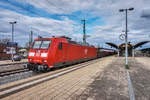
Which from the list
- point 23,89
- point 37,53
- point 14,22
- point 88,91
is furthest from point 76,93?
point 14,22

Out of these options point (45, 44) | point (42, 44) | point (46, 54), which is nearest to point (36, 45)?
point (42, 44)

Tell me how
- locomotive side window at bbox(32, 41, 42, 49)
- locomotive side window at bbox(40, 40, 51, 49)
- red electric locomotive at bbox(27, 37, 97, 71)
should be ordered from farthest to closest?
locomotive side window at bbox(32, 41, 42, 49) < locomotive side window at bbox(40, 40, 51, 49) < red electric locomotive at bbox(27, 37, 97, 71)

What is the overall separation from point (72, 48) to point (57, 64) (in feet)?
11.8

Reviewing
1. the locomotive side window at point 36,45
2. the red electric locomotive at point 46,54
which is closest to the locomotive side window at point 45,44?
the red electric locomotive at point 46,54

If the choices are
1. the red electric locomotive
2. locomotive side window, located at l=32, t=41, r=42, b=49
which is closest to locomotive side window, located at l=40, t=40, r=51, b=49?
the red electric locomotive

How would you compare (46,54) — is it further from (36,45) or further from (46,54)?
(36,45)

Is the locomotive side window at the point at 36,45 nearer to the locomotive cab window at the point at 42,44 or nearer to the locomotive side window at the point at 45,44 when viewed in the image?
the locomotive cab window at the point at 42,44

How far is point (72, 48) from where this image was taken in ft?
41.9

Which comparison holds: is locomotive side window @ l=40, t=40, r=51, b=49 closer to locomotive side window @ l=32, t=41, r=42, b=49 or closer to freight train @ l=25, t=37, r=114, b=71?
freight train @ l=25, t=37, r=114, b=71

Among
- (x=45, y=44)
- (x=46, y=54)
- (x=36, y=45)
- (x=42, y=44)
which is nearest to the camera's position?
(x=46, y=54)

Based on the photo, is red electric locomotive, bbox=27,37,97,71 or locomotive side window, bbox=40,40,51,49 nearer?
red electric locomotive, bbox=27,37,97,71

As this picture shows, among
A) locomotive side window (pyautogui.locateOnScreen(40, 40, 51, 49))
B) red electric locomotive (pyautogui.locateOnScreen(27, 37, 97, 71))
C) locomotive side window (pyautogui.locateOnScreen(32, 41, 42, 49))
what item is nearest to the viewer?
red electric locomotive (pyautogui.locateOnScreen(27, 37, 97, 71))

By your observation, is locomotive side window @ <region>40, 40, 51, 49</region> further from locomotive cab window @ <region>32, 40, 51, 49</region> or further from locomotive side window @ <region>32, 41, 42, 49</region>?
locomotive side window @ <region>32, 41, 42, 49</region>

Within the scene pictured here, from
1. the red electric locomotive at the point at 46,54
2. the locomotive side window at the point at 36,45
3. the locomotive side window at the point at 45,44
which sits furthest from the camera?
the locomotive side window at the point at 36,45
